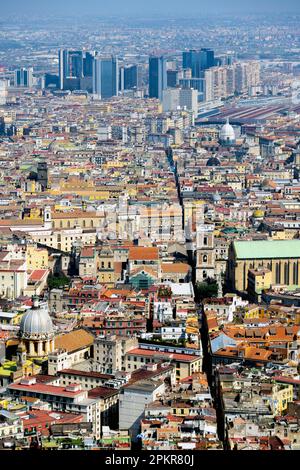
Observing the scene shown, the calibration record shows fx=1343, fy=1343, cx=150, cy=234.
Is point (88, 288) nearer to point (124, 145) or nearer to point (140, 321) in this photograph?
point (140, 321)

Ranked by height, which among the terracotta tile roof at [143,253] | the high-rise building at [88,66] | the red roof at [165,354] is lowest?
the high-rise building at [88,66]

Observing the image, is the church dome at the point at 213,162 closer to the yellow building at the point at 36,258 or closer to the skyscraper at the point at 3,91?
the yellow building at the point at 36,258

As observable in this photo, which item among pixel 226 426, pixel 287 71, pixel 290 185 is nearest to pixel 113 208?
pixel 290 185

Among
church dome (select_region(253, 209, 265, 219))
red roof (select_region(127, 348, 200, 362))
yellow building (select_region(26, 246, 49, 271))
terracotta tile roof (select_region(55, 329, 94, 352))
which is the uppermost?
red roof (select_region(127, 348, 200, 362))

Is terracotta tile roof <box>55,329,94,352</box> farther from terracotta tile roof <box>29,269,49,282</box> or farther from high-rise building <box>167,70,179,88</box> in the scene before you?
high-rise building <box>167,70,179,88</box>

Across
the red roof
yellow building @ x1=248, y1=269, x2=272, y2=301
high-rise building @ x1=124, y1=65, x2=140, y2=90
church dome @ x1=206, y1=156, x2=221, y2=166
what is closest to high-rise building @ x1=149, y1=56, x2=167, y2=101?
high-rise building @ x1=124, y1=65, x2=140, y2=90

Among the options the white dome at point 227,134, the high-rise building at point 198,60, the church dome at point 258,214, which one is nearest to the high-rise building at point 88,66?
the high-rise building at point 198,60
